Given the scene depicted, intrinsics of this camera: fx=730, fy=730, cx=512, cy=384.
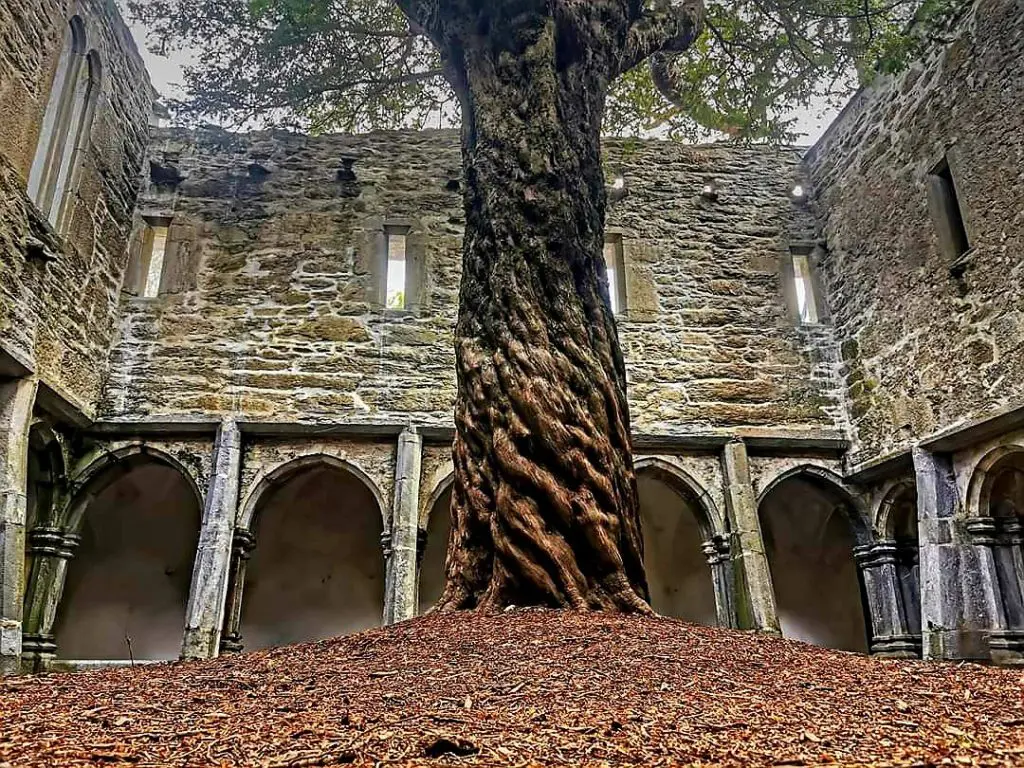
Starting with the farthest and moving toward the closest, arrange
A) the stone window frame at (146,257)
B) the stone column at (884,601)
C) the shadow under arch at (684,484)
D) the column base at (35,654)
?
the stone window frame at (146,257) < the shadow under arch at (684,484) < the stone column at (884,601) < the column base at (35,654)

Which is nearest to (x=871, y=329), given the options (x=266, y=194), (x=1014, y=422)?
(x=1014, y=422)

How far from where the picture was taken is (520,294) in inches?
119

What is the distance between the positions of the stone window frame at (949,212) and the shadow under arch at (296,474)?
4.72 metres

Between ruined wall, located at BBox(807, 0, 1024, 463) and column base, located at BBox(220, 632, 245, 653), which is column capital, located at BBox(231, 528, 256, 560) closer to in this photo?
column base, located at BBox(220, 632, 245, 653)

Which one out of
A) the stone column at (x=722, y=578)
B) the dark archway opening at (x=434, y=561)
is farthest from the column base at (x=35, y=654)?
the stone column at (x=722, y=578)

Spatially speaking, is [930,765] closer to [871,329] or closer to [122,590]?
[871,329]

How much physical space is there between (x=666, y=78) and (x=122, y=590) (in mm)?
6917

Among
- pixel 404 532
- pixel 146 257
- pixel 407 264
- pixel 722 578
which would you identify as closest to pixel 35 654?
pixel 404 532

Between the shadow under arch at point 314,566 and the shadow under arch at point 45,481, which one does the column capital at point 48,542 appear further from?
the shadow under arch at point 314,566

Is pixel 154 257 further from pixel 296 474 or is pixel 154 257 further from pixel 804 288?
pixel 804 288

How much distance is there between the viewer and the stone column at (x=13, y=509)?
4340 mm

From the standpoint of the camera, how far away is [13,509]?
15.2ft

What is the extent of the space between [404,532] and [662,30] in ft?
12.9

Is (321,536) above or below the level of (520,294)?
below
